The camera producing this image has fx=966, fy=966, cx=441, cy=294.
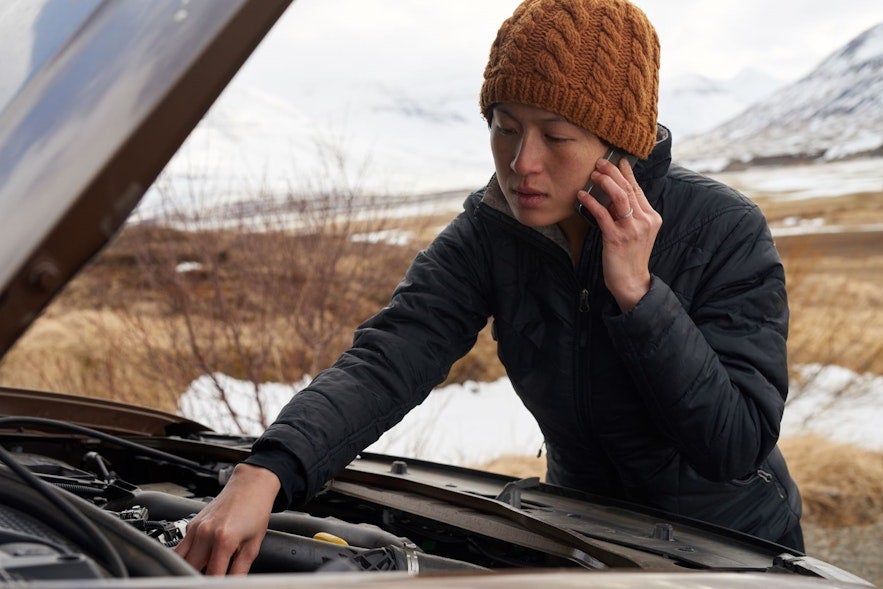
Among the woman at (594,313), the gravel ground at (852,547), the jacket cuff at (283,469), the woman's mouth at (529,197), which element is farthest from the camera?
the gravel ground at (852,547)

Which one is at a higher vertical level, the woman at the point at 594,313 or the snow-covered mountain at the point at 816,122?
the snow-covered mountain at the point at 816,122

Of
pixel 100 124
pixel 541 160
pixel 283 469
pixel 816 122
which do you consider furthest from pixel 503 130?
pixel 816 122

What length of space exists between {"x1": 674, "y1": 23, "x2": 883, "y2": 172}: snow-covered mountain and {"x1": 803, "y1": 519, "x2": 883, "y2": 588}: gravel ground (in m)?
7.04

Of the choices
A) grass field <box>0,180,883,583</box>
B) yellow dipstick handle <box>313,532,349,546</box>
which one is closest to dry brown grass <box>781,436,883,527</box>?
grass field <box>0,180,883,583</box>

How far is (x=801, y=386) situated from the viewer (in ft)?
28.0

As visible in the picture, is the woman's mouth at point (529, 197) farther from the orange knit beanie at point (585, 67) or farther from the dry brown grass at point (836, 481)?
the dry brown grass at point (836, 481)

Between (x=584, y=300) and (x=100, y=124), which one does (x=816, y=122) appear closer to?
(x=584, y=300)

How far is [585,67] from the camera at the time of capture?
1915 mm

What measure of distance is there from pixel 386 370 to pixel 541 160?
545 mm

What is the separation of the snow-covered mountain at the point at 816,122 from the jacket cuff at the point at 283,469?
11.9 meters

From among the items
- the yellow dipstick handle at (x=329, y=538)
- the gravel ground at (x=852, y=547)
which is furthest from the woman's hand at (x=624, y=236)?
the gravel ground at (x=852, y=547)

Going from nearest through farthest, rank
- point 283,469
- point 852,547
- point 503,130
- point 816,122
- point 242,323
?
point 283,469
point 503,130
point 852,547
point 242,323
point 816,122

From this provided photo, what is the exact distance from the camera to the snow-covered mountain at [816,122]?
1272cm

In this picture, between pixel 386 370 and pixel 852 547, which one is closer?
pixel 386 370
